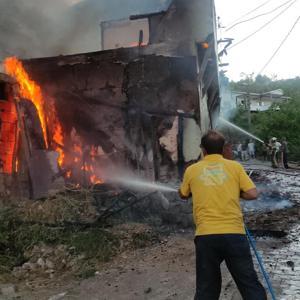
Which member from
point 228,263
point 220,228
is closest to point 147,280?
point 228,263

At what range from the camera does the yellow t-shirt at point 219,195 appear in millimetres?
3203

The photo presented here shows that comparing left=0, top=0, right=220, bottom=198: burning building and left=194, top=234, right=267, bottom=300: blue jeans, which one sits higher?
left=0, top=0, right=220, bottom=198: burning building

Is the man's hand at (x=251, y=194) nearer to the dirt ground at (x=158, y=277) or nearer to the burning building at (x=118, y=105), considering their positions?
the dirt ground at (x=158, y=277)

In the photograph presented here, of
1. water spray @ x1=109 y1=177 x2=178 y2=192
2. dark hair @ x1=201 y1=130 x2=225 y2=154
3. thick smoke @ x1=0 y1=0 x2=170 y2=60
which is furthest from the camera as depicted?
thick smoke @ x1=0 y1=0 x2=170 y2=60

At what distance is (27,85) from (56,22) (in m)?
4.26

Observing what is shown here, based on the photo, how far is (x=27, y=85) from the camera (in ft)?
32.6

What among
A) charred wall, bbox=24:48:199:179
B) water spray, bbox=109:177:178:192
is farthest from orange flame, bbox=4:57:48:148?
water spray, bbox=109:177:178:192

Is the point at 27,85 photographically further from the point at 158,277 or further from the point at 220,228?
the point at 220,228

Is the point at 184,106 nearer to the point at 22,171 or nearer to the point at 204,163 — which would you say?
the point at 22,171

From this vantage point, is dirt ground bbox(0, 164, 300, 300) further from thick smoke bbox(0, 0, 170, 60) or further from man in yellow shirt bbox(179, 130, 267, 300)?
thick smoke bbox(0, 0, 170, 60)

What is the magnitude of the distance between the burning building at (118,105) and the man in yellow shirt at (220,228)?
616 centimetres

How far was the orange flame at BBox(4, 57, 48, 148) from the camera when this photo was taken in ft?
32.0

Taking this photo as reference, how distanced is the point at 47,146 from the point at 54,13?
18.2 feet

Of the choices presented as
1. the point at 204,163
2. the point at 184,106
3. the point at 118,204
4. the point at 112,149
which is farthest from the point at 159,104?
the point at 204,163
